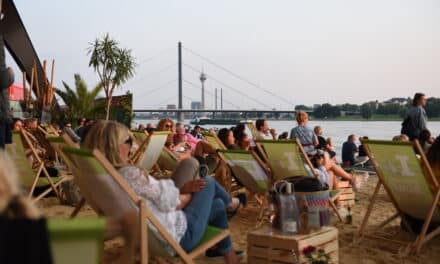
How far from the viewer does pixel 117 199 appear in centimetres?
239

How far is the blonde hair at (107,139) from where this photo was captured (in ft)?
8.04

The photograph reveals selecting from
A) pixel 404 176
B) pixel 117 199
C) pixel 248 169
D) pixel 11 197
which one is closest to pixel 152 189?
pixel 117 199

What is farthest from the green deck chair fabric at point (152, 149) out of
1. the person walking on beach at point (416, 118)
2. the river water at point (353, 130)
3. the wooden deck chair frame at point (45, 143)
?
the river water at point (353, 130)

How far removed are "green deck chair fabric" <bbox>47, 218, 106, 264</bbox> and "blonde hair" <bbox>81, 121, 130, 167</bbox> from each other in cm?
143

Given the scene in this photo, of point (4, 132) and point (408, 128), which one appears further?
point (408, 128)

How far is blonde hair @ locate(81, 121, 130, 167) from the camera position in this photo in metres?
2.45

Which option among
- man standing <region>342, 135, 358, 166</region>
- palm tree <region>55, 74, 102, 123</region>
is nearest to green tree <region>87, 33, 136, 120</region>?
palm tree <region>55, 74, 102, 123</region>

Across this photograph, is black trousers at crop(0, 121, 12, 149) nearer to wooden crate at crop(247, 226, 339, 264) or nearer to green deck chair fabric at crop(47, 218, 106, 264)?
wooden crate at crop(247, 226, 339, 264)

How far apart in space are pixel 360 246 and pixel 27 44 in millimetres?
13129

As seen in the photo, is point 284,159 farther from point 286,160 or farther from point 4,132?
point 4,132

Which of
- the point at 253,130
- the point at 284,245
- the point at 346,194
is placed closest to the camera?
the point at 284,245

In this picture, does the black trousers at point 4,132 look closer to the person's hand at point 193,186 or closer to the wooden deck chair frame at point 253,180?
the wooden deck chair frame at point 253,180

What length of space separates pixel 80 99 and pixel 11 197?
1743 centimetres

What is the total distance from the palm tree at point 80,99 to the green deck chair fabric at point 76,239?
16722mm
